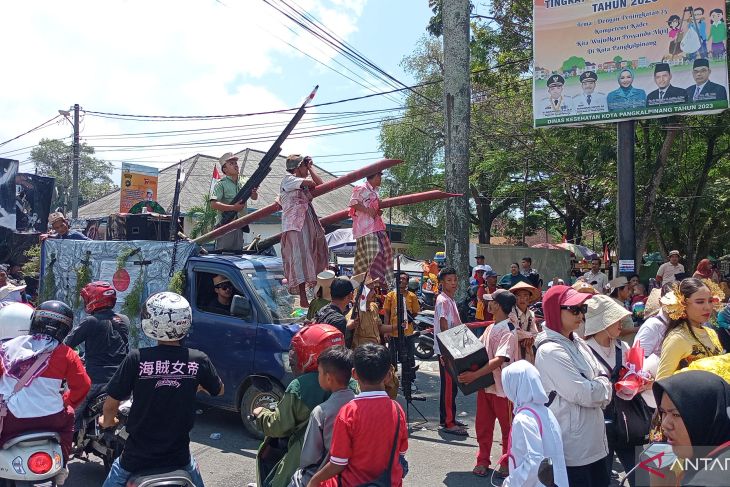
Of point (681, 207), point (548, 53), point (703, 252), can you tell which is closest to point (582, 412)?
point (548, 53)

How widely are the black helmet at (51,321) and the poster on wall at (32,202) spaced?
10852 millimetres

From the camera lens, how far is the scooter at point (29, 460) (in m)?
3.96

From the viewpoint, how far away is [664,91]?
12562 mm

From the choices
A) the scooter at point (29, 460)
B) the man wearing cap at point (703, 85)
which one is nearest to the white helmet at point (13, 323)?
the scooter at point (29, 460)

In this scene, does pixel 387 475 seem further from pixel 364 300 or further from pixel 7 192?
pixel 7 192

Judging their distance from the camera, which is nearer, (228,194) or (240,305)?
(240,305)

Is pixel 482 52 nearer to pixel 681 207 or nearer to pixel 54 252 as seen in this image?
pixel 681 207

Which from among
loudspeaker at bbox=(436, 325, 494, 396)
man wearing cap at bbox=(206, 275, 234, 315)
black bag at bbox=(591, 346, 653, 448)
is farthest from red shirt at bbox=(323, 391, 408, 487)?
man wearing cap at bbox=(206, 275, 234, 315)

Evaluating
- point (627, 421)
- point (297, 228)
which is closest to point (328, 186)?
point (297, 228)

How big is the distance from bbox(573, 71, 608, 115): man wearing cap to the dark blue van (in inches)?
338

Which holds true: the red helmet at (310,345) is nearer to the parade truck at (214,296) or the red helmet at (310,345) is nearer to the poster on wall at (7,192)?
the parade truck at (214,296)

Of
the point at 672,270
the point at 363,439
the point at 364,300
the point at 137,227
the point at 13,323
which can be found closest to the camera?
the point at 363,439

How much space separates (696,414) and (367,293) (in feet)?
16.3

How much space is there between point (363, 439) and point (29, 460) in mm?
2316
